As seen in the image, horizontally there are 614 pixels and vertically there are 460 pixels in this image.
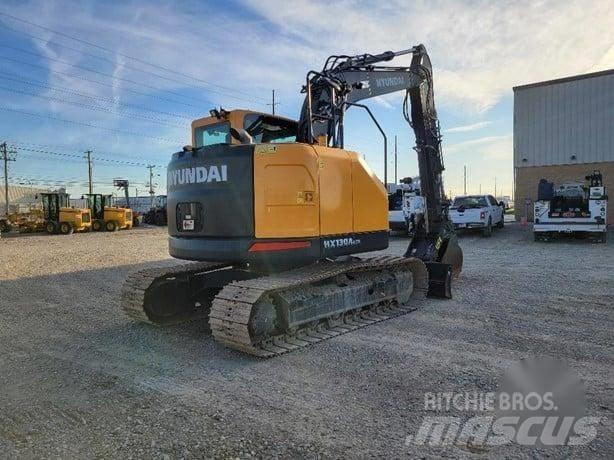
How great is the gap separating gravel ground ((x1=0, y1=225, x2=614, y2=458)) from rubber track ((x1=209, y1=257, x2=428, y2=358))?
16cm

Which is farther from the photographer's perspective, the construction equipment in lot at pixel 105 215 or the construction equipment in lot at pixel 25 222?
the construction equipment in lot at pixel 105 215

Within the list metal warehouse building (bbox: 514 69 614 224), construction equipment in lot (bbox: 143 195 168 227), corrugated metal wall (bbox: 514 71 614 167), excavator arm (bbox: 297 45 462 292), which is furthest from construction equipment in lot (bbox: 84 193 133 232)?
excavator arm (bbox: 297 45 462 292)

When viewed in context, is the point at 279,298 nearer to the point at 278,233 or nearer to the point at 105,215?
the point at 278,233

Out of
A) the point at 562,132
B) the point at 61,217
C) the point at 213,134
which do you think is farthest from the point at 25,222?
the point at 562,132

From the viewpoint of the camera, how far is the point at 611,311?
668 centimetres

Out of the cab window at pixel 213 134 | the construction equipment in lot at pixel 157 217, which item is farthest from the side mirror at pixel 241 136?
the construction equipment in lot at pixel 157 217

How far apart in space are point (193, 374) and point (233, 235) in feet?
5.16

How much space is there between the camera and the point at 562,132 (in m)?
26.2

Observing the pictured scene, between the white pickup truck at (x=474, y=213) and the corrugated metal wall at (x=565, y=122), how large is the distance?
28.3ft

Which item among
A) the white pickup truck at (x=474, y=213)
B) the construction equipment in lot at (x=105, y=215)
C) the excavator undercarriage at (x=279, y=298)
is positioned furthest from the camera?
the construction equipment in lot at (x=105, y=215)

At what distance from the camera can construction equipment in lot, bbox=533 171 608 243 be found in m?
16.3

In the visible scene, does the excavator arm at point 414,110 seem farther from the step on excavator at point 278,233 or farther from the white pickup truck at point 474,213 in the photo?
the white pickup truck at point 474,213

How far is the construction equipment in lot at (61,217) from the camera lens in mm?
28953

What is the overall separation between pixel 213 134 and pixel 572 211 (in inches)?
593
